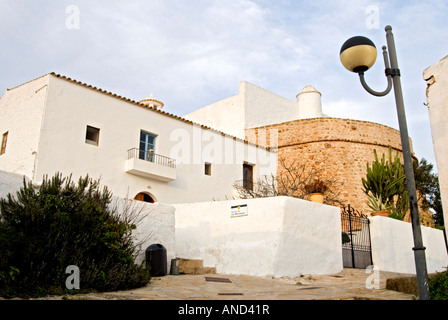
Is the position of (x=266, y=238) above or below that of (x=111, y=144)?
below

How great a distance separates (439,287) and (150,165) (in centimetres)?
1155

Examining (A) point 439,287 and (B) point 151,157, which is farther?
(B) point 151,157

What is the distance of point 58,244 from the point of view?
258 inches

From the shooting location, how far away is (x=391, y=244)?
39.4 ft

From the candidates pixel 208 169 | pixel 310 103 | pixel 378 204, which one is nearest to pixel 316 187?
pixel 208 169

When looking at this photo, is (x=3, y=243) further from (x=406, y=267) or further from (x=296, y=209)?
(x=406, y=267)

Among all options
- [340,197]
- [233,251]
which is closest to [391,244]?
[233,251]

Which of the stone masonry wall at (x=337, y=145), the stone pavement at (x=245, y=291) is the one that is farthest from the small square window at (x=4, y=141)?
the stone masonry wall at (x=337, y=145)

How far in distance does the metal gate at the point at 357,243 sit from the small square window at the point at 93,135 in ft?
28.6

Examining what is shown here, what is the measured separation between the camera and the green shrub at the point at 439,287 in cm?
573

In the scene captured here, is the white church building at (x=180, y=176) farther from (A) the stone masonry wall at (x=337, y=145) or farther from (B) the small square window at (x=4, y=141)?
(A) the stone masonry wall at (x=337, y=145)

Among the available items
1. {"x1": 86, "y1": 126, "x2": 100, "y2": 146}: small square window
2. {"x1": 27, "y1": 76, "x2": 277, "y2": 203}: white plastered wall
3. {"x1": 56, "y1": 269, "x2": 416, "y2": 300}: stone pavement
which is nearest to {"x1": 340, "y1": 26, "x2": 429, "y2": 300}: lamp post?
{"x1": 56, "y1": 269, "x2": 416, "y2": 300}: stone pavement

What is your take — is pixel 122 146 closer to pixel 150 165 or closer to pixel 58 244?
pixel 150 165
